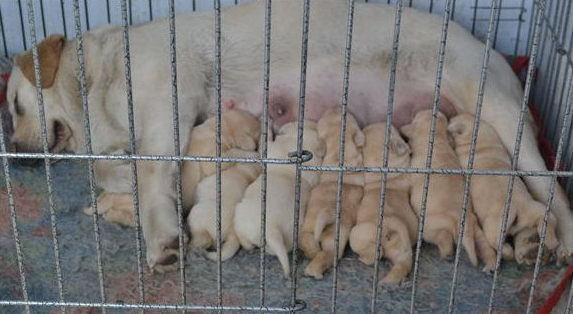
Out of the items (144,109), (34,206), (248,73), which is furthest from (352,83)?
(34,206)

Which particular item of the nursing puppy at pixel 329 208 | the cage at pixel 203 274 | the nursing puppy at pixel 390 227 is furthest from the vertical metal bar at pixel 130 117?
the nursing puppy at pixel 390 227

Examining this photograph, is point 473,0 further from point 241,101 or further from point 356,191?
point 356,191

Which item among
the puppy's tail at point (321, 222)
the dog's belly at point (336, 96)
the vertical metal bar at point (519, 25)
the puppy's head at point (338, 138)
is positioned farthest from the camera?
the vertical metal bar at point (519, 25)

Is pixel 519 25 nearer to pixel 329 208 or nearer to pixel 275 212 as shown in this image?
pixel 329 208

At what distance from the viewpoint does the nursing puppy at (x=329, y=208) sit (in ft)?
7.51

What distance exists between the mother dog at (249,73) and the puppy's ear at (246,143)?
0.22 metres

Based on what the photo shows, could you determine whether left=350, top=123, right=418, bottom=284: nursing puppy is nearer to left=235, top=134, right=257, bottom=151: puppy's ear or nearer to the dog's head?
left=235, top=134, right=257, bottom=151: puppy's ear

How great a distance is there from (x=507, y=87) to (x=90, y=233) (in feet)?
5.82

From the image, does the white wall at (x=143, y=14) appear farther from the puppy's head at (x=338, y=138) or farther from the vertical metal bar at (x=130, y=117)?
the vertical metal bar at (x=130, y=117)

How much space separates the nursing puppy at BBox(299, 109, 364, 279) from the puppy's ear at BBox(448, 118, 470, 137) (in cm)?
37

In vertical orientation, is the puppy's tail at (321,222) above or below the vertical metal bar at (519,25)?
below

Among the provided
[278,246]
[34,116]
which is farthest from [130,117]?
[34,116]

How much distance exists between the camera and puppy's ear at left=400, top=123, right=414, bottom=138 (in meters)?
2.86

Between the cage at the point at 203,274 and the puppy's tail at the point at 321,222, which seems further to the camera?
the puppy's tail at the point at 321,222
